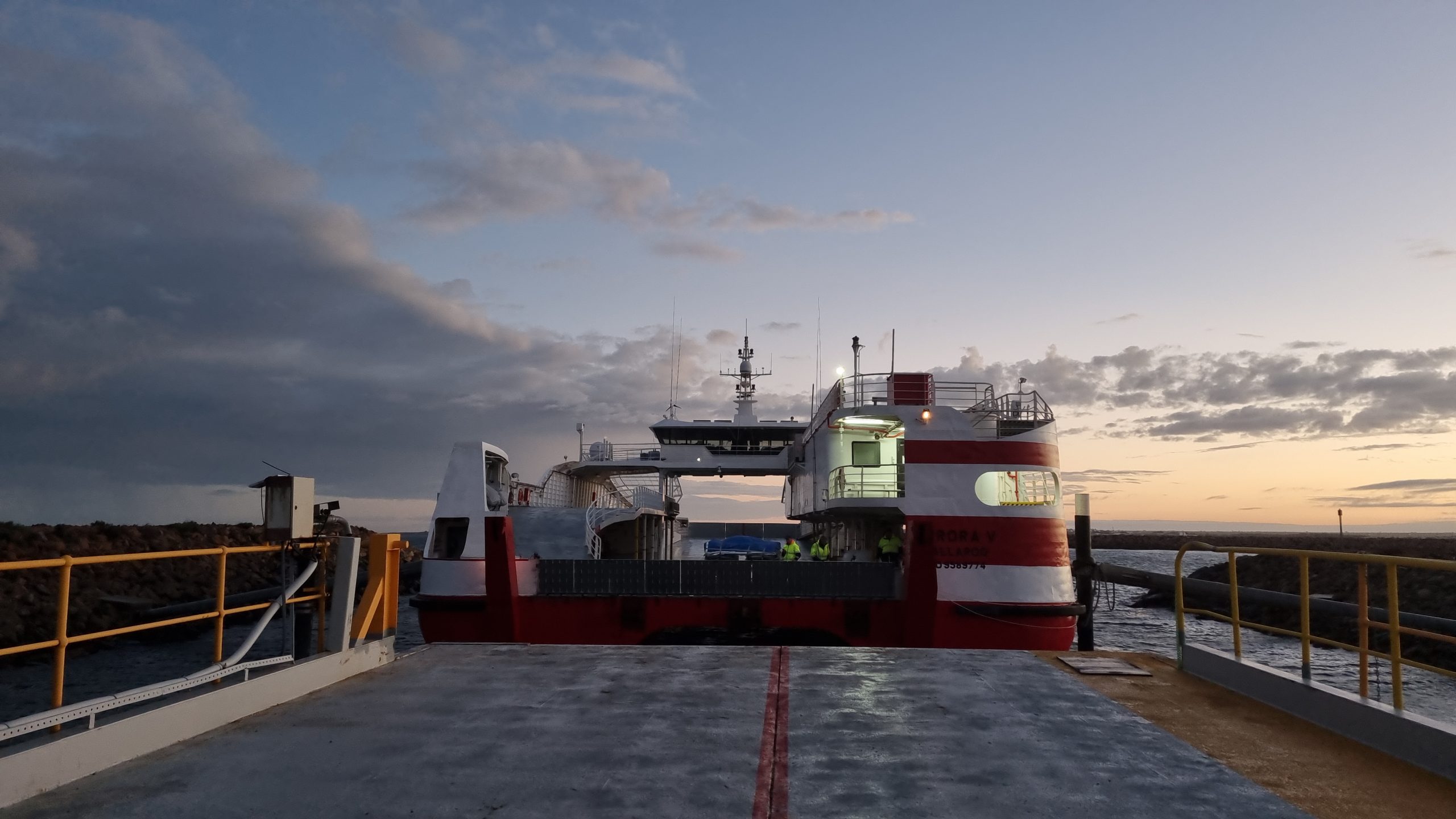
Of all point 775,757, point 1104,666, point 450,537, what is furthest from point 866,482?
point 775,757

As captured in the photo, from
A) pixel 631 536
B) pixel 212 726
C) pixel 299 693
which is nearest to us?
pixel 212 726

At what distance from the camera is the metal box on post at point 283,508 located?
8.70m

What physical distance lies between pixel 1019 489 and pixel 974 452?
48.4 inches

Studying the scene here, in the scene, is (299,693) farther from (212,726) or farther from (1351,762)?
(1351,762)

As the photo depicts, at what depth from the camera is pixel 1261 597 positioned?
29.6 meters

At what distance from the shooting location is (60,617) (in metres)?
5.87

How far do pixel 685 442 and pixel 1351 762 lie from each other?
25930 mm

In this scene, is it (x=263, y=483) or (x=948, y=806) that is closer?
(x=948, y=806)

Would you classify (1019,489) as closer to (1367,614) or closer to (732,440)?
(1367,614)

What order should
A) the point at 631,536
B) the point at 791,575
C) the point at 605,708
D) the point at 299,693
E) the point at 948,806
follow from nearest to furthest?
1. the point at 948,806
2. the point at 605,708
3. the point at 299,693
4. the point at 791,575
5. the point at 631,536

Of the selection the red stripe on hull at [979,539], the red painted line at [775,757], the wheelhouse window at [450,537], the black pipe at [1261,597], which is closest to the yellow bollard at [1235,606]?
the red painted line at [775,757]

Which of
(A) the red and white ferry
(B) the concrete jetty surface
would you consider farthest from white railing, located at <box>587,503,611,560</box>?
(B) the concrete jetty surface

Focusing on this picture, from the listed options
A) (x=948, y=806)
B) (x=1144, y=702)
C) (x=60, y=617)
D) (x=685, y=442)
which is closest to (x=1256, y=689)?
(x=1144, y=702)

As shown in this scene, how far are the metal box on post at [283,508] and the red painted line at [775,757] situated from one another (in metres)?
5.05
